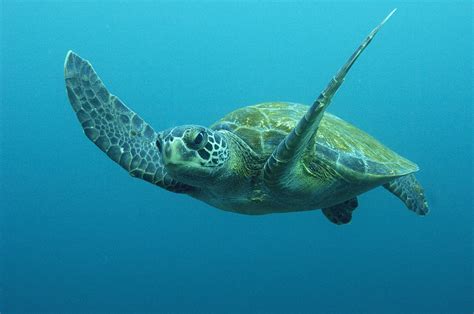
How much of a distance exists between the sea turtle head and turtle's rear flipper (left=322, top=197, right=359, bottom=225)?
241 centimetres

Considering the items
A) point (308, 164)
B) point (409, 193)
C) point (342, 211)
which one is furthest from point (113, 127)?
point (409, 193)

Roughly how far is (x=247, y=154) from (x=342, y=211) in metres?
2.14

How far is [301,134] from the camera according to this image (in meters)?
2.35

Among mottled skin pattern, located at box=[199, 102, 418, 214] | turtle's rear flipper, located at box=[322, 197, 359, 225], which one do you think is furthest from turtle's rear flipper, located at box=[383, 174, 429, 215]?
mottled skin pattern, located at box=[199, 102, 418, 214]

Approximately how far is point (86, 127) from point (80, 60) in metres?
0.67

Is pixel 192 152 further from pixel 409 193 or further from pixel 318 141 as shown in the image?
pixel 409 193

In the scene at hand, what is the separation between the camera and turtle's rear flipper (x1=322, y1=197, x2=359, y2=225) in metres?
4.77

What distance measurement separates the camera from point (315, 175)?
3230 millimetres

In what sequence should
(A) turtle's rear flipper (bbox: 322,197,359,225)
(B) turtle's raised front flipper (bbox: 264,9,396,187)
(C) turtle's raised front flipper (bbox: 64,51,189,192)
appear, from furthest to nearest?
(A) turtle's rear flipper (bbox: 322,197,359,225) → (C) turtle's raised front flipper (bbox: 64,51,189,192) → (B) turtle's raised front flipper (bbox: 264,9,396,187)

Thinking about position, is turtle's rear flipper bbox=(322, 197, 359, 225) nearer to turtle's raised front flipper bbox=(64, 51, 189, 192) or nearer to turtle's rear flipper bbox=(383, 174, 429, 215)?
turtle's rear flipper bbox=(383, 174, 429, 215)

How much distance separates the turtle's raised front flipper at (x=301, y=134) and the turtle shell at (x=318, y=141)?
0.30m

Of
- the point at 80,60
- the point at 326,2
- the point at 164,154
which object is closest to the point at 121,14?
the point at 326,2

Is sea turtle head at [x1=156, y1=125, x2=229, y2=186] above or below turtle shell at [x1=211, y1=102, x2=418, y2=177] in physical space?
below

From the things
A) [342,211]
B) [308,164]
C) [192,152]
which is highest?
[342,211]
